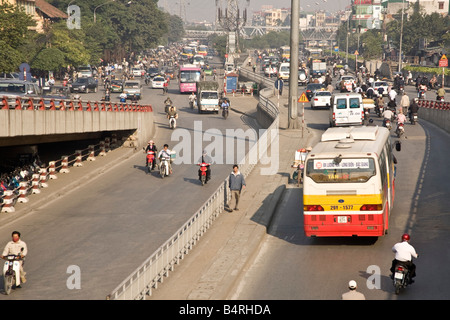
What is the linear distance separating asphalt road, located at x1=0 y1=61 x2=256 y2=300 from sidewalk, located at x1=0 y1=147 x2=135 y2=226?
0.32 metres

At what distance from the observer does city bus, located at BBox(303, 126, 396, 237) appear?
1908 centimetres

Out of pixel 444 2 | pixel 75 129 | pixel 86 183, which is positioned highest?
pixel 444 2

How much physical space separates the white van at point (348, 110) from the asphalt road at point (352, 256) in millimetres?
12625

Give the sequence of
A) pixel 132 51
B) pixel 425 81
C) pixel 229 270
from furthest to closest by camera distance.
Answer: pixel 132 51 < pixel 425 81 < pixel 229 270

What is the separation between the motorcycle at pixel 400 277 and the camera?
15.8 metres

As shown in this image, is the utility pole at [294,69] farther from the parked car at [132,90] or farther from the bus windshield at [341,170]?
the parked car at [132,90]

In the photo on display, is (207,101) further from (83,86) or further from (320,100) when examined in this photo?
Answer: (83,86)

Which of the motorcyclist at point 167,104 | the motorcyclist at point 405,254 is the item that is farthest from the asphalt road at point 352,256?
the motorcyclist at point 167,104

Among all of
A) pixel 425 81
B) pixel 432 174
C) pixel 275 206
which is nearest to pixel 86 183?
pixel 275 206

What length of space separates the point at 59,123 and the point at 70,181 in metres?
2.90
